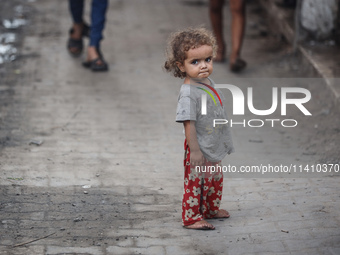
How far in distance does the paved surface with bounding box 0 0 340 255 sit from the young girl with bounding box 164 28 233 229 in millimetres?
254

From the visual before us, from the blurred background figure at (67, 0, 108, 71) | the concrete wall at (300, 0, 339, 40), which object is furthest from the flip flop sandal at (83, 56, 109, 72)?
the concrete wall at (300, 0, 339, 40)

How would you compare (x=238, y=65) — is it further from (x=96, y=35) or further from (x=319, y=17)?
(x=96, y=35)

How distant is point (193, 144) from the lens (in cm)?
376

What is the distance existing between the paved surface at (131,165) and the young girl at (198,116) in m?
0.25

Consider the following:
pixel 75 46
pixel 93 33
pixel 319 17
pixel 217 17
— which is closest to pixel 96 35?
pixel 93 33

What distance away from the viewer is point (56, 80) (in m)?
6.93

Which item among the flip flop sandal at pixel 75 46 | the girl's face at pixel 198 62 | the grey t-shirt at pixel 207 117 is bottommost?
the flip flop sandal at pixel 75 46

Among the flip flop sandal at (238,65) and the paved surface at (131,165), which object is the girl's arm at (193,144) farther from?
the flip flop sandal at (238,65)

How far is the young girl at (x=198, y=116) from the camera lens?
373 cm

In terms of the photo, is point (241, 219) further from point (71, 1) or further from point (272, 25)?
point (272, 25)

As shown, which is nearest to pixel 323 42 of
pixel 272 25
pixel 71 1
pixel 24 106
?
pixel 272 25

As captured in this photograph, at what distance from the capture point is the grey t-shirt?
3713 mm

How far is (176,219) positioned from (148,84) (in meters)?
3.02

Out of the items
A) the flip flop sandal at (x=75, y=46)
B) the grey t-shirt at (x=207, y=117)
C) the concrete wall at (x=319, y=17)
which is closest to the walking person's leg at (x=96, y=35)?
the flip flop sandal at (x=75, y=46)
